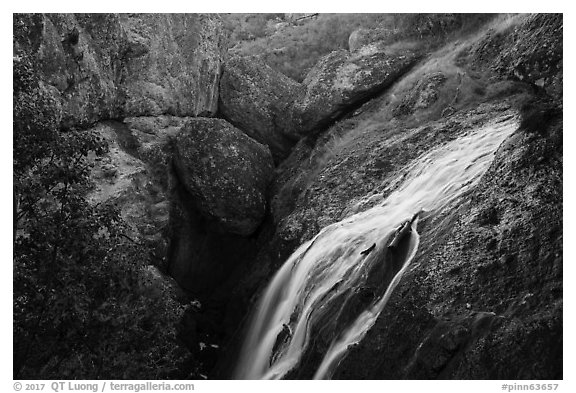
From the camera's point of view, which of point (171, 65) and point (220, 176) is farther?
point (171, 65)

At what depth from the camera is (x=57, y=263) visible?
6.07 meters

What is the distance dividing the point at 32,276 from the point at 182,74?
6145mm

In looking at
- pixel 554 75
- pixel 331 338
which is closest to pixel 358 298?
pixel 331 338

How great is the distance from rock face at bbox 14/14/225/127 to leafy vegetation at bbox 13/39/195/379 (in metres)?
2.18

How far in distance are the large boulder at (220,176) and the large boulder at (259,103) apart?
1.38m

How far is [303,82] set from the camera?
12789 millimetres

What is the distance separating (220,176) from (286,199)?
112 centimetres

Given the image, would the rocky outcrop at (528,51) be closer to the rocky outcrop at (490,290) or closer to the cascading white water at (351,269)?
the cascading white water at (351,269)

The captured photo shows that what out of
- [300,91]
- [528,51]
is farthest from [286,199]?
[528,51]

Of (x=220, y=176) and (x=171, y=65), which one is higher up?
(x=171, y=65)

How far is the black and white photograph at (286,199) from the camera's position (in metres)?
6.36

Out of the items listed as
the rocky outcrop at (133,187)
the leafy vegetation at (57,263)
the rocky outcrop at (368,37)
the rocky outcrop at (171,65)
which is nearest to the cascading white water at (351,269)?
the rocky outcrop at (133,187)

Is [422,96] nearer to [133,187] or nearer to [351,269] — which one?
[351,269]

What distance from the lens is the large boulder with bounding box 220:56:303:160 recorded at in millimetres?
12328
